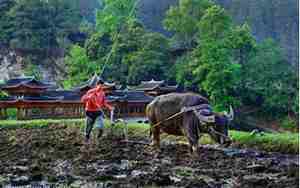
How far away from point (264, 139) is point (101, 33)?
→ 102 feet

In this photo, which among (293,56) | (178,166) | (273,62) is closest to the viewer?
(178,166)

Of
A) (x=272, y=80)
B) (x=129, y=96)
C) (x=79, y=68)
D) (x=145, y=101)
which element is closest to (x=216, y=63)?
(x=145, y=101)

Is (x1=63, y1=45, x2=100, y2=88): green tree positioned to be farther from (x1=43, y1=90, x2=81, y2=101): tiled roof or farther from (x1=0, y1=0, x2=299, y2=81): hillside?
(x1=43, y1=90, x2=81, y2=101): tiled roof

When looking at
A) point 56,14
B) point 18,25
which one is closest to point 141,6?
point 56,14


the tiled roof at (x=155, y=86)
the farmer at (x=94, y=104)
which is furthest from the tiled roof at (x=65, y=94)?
the farmer at (x=94, y=104)

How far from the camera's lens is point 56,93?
32188mm

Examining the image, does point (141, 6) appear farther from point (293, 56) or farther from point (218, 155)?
point (218, 155)

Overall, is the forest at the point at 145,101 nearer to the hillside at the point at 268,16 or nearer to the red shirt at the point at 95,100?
the red shirt at the point at 95,100

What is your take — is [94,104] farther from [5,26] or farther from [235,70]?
[5,26]

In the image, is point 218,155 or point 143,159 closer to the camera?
point 143,159

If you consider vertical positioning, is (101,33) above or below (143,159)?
above

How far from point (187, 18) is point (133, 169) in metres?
32.0

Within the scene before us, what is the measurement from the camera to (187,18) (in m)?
39.9

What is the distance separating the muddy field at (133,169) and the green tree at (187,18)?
1093 inches
